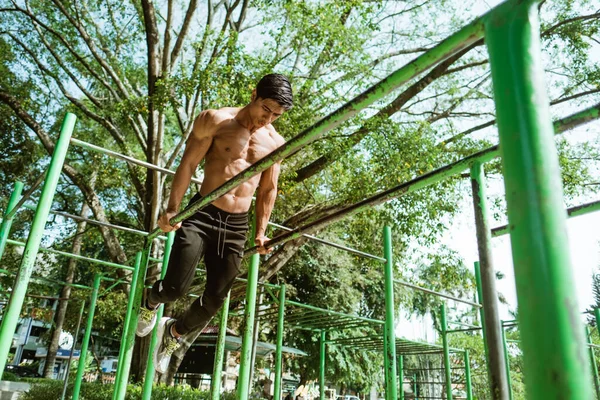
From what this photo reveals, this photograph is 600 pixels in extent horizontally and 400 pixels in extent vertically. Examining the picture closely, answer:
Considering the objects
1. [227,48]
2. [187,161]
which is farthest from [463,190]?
[187,161]

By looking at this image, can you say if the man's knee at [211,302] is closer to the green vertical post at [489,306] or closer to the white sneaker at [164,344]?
the white sneaker at [164,344]

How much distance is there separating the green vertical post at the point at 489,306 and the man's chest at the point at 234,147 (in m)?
1.67

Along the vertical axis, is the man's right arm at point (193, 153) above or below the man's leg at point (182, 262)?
above

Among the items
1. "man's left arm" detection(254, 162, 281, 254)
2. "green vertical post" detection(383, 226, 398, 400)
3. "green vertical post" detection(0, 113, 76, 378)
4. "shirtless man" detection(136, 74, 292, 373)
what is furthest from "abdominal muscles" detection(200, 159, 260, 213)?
"green vertical post" detection(383, 226, 398, 400)

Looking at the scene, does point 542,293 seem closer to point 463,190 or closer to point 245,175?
point 245,175

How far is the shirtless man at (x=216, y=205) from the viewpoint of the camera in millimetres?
→ 2537

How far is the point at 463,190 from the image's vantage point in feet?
32.7

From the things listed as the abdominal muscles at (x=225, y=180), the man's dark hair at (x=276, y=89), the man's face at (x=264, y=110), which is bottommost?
the abdominal muscles at (x=225, y=180)

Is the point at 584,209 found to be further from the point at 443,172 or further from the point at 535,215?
the point at 535,215

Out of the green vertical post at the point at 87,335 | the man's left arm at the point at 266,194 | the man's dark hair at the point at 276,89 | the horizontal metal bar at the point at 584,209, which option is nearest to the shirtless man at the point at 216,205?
the man's dark hair at the point at 276,89

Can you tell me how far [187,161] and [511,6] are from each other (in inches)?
84.0

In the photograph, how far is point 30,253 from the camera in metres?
2.08

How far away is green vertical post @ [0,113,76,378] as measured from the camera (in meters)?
1.95

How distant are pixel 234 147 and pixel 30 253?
1.19 meters
